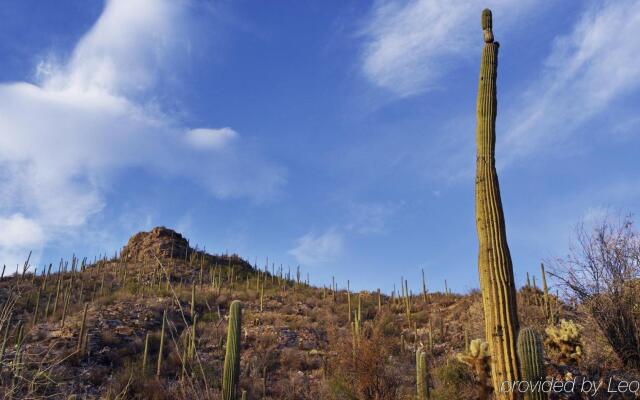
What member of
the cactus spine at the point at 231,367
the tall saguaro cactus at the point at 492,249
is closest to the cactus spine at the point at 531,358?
the tall saguaro cactus at the point at 492,249

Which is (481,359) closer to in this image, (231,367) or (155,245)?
(231,367)

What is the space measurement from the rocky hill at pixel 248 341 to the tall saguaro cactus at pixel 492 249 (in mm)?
666

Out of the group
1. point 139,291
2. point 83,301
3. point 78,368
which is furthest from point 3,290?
point 78,368

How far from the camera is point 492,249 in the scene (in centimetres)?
580

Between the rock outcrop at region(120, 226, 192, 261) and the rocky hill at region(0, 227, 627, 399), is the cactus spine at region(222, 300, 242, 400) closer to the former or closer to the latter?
the rocky hill at region(0, 227, 627, 399)

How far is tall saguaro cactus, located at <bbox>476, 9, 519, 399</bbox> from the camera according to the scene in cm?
539

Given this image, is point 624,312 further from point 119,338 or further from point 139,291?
point 139,291

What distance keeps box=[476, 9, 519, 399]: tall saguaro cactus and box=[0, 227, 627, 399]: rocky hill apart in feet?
2.18

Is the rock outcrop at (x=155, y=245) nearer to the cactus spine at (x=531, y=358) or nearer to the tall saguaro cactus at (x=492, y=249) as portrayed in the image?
the tall saguaro cactus at (x=492, y=249)

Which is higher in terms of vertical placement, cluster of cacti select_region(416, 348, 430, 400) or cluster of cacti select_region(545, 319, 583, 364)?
cluster of cacti select_region(545, 319, 583, 364)

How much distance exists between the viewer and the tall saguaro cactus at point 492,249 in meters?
5.39

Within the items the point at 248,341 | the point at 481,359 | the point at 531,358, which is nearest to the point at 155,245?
the point at 248,341

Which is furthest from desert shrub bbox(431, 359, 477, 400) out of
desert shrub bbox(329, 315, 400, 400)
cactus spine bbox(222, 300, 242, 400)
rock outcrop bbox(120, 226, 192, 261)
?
rock outcrop bbox(120, 226, 192, 261)

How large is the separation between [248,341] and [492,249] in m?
15.1
